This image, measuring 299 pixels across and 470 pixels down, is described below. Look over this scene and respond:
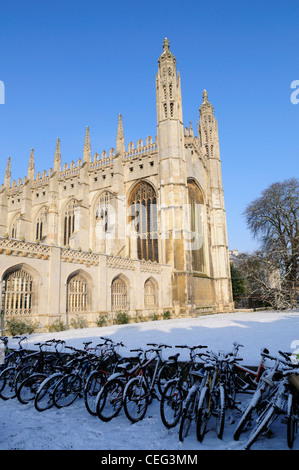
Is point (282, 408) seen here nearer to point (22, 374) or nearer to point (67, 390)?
point (67, 390)

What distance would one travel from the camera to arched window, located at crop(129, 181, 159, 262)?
90.1ft

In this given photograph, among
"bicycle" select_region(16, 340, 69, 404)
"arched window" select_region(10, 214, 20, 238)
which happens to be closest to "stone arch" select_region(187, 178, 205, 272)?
"arched window" select_region(10, 214, 20, 238)

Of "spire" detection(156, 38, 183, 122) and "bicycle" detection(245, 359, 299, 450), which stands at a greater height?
"spire" detection(156, 38, 183, 122)

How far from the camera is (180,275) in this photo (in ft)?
80.2

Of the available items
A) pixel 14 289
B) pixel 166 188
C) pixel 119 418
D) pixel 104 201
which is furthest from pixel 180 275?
pixel 119 418

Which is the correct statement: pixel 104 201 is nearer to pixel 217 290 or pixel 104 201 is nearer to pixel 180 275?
pixel 180 275

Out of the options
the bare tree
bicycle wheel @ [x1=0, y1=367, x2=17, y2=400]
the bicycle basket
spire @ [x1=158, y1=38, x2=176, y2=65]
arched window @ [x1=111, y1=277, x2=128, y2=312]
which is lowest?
bicycle wheel @ [x1=0, y1=367, x2=17, y2=400]

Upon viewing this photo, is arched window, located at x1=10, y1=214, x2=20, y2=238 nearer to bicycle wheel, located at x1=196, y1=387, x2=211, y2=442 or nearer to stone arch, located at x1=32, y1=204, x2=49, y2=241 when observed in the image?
stone arch, located at x1=32, y1=204, x2=49, y2=241

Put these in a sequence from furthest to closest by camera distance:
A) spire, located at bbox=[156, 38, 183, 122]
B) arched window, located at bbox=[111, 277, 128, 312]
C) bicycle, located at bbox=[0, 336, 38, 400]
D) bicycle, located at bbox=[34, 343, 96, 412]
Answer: spire, located at bbox=[156, 38, 183, 122]
arched window, located at bbox=[111, 277, 128, 312]
bicycle, located at bbox=[0, 336, 38, 400]
bicycle, located at bbox=[34, 343, 96, 412]

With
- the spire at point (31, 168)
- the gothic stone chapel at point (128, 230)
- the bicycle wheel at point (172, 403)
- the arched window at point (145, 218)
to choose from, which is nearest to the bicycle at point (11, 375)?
the bicycle wheel at point (172, 403)

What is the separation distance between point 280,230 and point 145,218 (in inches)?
466

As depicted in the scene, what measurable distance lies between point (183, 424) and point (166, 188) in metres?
22.6

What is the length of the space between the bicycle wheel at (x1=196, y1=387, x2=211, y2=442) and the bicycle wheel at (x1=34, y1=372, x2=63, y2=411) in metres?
2.21

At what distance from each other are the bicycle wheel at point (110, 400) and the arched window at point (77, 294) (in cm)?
1232
